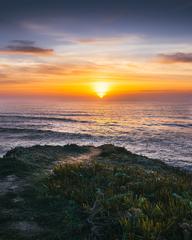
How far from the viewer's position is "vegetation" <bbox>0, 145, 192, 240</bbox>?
7.25 m

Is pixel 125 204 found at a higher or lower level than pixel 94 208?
higher

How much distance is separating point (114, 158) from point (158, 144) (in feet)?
71.0

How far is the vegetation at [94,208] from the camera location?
23.8ft

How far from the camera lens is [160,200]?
9398 millimetres

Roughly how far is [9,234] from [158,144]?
36.3 metres

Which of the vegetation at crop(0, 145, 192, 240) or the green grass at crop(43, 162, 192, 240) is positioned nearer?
the green grass at crop(43, 162, 192, 240)

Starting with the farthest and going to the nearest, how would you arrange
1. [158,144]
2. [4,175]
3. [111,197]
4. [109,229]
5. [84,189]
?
[158,144] → [4,175] → [84,189] → [111,197] → [109,229]

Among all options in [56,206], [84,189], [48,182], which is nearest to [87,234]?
[56,206]

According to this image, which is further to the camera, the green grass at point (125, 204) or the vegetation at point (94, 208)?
the vegetation at point (94, 208)

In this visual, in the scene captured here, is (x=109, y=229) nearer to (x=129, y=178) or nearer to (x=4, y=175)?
(x=129, y=178)

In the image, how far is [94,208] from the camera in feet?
28.5

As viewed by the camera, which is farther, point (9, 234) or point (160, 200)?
point (160, 200)

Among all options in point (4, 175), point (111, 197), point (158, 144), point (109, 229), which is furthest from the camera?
point (158, 144)

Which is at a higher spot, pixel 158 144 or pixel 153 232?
pixel 153 232
